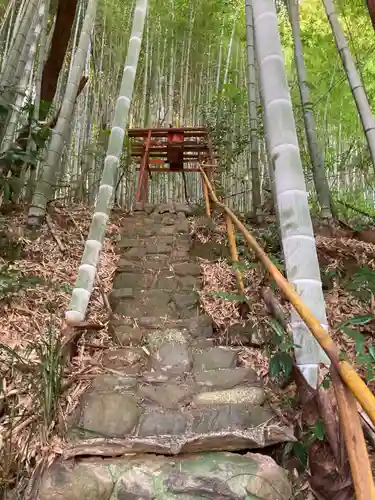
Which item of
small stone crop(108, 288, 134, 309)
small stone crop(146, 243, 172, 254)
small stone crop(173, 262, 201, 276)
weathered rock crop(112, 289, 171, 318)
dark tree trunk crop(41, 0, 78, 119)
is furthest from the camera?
small stone crop(146, 243, 172, 254)

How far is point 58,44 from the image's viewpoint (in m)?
3.84

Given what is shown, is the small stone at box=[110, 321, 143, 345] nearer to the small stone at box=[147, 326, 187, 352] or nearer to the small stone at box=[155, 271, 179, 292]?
the small stone at box=[147, 326, 187, 352]

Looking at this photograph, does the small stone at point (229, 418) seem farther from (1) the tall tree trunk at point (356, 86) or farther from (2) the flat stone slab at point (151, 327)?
(1) the tall tree trunk at point (356, 86)

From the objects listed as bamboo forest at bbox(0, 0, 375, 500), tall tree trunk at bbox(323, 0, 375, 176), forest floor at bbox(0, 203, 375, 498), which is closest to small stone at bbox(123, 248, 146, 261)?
bamboo forest at bbox(0, 0, 375, 500)

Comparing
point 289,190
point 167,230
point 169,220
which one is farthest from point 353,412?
point 169,220

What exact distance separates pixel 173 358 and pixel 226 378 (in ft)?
1.06

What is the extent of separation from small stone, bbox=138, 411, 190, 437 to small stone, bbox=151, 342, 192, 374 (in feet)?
1.33

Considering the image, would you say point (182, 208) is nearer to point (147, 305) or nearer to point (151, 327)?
point (147, 305)

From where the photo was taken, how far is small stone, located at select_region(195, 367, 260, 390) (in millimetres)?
1968

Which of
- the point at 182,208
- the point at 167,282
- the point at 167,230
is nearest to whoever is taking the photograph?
the point at 167,282

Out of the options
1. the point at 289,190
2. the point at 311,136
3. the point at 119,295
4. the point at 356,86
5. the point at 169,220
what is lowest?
the point at 289,190

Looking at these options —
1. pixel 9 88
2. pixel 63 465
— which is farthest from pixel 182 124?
pixel 63 465

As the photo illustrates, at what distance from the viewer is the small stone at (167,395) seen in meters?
1.82

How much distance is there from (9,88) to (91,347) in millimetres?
1871
